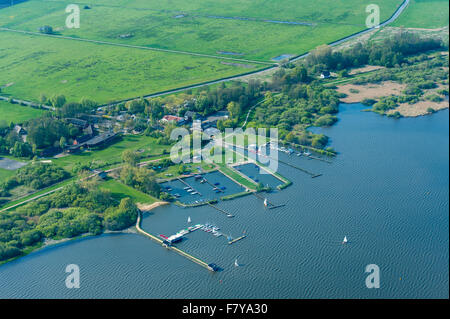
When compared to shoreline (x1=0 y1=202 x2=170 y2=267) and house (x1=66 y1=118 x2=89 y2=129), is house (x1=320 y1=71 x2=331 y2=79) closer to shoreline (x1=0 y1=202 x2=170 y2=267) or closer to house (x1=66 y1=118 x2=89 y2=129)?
house (x1=66 y1=118 x2=89 y2=129)

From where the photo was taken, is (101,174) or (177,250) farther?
(101,174)

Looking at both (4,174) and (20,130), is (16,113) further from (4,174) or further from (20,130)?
(4,174)

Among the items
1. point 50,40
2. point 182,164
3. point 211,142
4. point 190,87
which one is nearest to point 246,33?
point 190,87

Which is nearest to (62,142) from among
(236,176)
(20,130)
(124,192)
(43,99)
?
(20,130)

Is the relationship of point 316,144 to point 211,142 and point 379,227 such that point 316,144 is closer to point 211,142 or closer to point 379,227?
point 211,142

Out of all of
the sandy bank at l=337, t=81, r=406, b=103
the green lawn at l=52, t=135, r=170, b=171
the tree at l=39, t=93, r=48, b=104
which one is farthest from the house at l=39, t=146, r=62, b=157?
the sandy bank at l=337, t=81, r=406, b=103

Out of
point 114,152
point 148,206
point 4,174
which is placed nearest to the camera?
point 148,206

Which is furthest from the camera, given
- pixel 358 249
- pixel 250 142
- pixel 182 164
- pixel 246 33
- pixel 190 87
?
pixel 246 33
